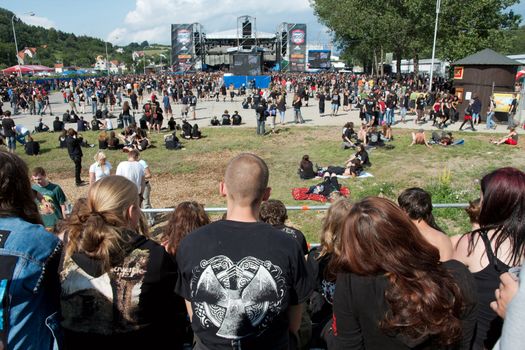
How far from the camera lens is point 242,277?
85.2 inches

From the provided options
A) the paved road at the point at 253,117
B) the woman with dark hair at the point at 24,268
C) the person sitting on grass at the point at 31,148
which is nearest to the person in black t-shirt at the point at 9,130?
the person sitting on grass at the point at 31,148

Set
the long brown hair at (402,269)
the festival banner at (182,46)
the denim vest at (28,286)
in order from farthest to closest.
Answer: the festival banner at (182,46) → the long brown hair at (402,269) → the denim vest at (28,286)

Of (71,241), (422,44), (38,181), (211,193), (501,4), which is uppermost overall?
(501,4)

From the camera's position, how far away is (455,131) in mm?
20109

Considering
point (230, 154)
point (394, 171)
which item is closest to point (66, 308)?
point (394, 171)

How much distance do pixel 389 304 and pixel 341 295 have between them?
240 millimetres

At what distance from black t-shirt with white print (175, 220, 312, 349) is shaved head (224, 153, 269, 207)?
6.2 inches

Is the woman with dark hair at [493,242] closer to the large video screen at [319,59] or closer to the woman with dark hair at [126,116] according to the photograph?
the woman with dark hair at [126,116]

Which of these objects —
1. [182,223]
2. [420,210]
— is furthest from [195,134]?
[420,210]

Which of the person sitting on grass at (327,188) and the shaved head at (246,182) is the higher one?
the shaved head at (246,182)

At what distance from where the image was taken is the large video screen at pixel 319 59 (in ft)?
313

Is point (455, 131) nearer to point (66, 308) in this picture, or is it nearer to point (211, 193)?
point (211, 193)

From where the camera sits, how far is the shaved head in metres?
2.34

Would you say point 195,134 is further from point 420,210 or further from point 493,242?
point 493,242
